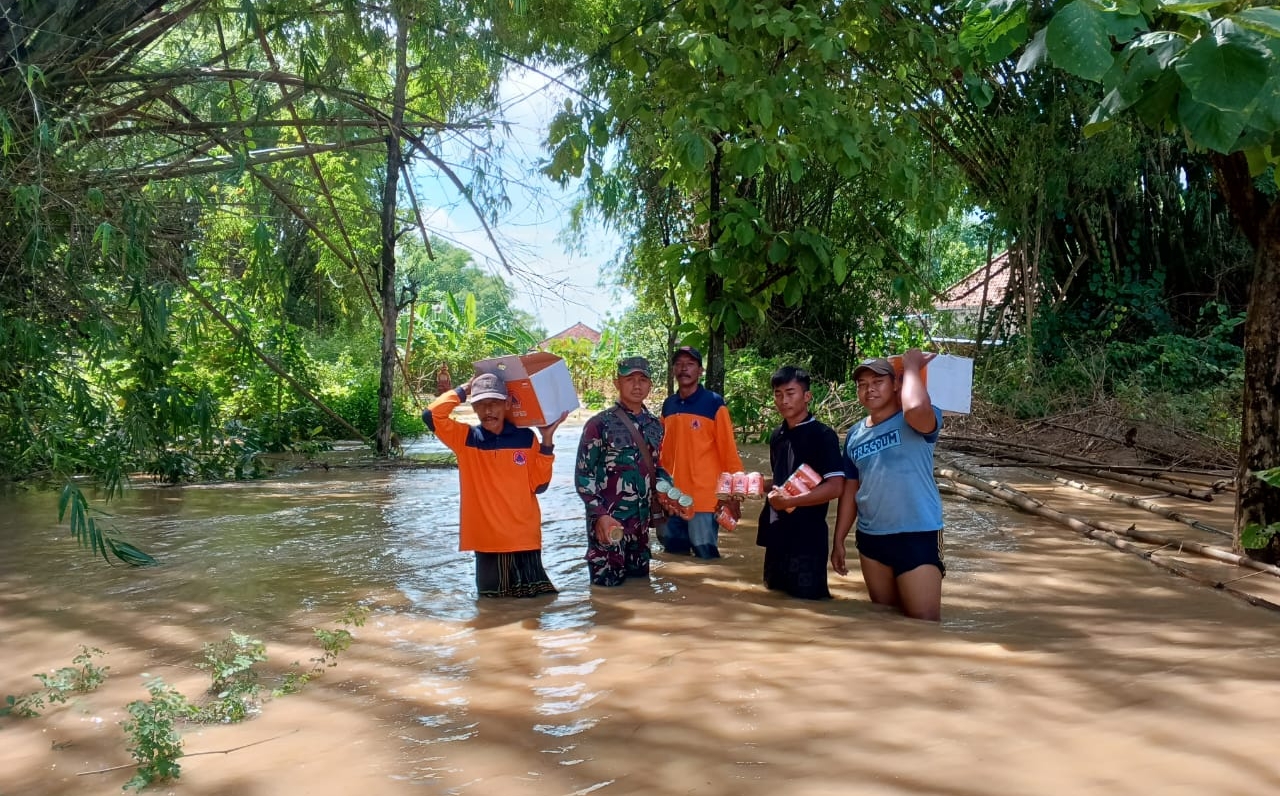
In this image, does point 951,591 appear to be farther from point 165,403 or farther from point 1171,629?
point 165,403

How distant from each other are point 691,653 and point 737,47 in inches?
152

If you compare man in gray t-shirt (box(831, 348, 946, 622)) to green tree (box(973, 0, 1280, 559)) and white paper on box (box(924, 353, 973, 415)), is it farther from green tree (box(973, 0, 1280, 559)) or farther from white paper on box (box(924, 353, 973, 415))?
green tree (box(973, 0, 1280, 559))

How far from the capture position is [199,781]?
3121mm

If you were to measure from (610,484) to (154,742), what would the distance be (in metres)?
3.18

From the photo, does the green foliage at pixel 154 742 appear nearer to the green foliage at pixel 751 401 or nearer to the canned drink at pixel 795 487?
the canned drink at pixel 795 487

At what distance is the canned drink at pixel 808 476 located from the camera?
5016mm

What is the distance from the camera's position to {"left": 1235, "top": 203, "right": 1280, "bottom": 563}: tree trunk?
533 cm

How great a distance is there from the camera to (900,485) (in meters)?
4.65

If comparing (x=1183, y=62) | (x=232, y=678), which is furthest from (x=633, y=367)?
(x=1183, y=62)

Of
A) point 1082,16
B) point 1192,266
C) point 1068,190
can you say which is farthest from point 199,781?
point 1192,266

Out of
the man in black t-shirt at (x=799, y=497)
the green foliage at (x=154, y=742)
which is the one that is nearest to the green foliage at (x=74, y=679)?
the green foliage at (x=154, y=742)

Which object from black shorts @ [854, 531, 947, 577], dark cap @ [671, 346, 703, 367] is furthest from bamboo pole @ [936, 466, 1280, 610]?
dark cap @ [671, 346, 703, 367]

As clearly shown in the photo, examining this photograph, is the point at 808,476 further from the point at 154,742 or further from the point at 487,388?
the point at 154,742

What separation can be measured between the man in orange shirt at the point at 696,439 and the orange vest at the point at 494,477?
146 cm
